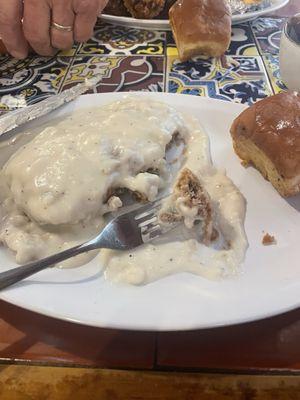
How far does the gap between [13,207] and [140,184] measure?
0.93ft

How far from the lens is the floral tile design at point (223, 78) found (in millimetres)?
1526

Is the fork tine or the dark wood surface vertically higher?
the fork tine

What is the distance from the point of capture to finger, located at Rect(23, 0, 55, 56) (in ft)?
5.16

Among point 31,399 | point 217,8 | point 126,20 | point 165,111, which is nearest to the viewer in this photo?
point 31,399

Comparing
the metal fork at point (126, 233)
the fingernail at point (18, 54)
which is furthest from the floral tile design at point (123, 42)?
the metal fork at point (126, 233)

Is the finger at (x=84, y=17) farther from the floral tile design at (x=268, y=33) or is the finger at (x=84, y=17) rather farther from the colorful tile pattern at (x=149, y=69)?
the floral tile design at (x=268, y=33)

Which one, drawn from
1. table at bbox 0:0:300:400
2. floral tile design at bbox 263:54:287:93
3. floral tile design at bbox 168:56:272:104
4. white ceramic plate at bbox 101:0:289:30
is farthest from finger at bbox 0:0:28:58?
table at bbox 0:0:300:400

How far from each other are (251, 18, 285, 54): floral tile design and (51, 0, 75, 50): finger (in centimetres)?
80

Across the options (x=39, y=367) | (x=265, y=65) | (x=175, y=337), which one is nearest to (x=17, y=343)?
(x=39, y=367)

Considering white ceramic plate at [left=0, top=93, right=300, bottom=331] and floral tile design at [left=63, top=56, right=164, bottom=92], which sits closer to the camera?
white ceramic plate at [left=0, top=93, right=300, bottom=331]

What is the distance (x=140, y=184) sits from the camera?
93 centimetres

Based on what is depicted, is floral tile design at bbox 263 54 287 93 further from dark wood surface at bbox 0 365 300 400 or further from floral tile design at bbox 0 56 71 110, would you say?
dark wood surface at bbox 0 365 300 400

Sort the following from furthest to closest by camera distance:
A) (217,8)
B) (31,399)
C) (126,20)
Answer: (126,20) < (217,8) < (31,399)

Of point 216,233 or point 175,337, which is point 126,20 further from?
point 175,337
